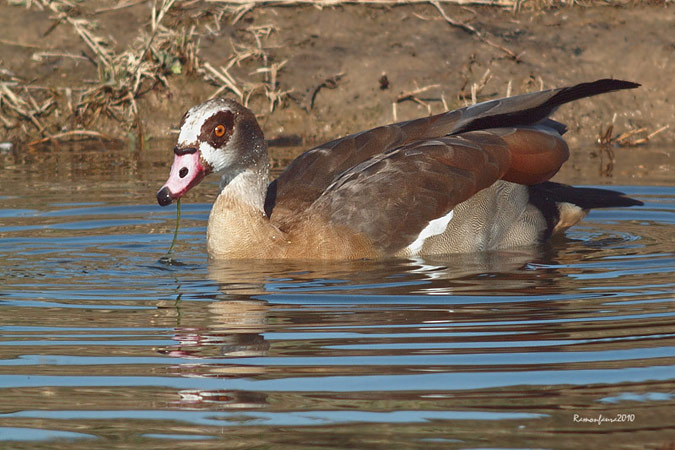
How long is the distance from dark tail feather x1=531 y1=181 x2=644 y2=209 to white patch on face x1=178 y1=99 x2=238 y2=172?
7.19 feet

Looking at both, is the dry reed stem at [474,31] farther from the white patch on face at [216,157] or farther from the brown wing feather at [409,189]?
the white patch on face at [216,157]

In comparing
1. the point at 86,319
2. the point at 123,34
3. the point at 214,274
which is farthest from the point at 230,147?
the point at 123,34

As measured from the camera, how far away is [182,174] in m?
7.19

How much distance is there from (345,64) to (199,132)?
5185 millimetres

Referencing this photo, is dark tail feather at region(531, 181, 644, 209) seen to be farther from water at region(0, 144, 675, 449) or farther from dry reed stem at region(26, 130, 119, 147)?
dry reed stem at region(26, 130, 119, 147)

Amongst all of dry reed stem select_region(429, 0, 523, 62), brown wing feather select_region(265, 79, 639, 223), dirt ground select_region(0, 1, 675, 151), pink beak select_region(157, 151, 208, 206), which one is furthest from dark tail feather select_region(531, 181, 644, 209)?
dry reed stem select_region(429, 0, 523, 62)

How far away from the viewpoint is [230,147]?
757 cm

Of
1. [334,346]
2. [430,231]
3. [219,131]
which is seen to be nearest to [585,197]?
[430,231]

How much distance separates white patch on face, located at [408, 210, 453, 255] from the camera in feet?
24.7

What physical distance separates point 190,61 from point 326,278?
18.9ft

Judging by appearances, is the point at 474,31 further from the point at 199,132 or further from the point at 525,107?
the point at 199,132

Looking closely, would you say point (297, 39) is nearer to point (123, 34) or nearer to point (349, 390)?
point (123, 34)

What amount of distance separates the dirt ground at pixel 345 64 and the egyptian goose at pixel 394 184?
3.87 meters

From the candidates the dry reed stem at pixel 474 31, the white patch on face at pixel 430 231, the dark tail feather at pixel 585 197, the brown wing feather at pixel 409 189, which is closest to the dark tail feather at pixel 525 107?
the brown wing feather at pixel 409 189
